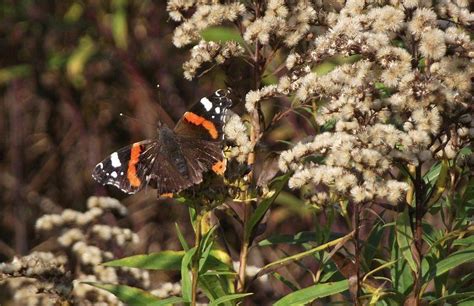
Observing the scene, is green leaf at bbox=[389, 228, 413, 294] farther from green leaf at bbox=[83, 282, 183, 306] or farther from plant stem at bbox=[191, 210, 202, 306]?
green leaf at bbox=[83, 282, 183, 306]

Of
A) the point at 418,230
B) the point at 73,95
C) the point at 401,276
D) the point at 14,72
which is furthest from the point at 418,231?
the point at 73,95

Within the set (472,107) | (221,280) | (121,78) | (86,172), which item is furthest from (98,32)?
(472,107)

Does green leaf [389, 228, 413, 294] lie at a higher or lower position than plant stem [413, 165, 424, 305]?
lower

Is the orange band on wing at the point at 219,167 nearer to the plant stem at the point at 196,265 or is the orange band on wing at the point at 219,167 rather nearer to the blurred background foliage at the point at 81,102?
the plant stem at the point at 196,265

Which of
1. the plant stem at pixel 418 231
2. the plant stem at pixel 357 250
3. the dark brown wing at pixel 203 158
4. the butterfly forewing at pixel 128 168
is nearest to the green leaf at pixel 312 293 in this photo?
the plant stem at pixel 357 250

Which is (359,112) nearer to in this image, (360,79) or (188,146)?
(360,79)

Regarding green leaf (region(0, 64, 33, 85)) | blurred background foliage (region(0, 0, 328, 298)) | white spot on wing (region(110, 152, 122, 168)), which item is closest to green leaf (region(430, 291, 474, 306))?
white spot on wing (region(110, 152, 122, 168))

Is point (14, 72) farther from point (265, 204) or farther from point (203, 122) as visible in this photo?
point (265, 204)
